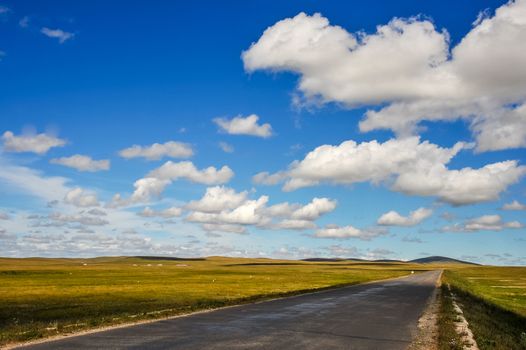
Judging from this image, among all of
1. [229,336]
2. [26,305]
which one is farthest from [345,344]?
[26,305]

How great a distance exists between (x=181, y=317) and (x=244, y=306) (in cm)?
806

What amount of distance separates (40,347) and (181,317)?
1046 centimetres

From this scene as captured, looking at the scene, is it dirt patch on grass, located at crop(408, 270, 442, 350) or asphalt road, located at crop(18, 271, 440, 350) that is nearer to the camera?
asphalt road, located at crop(18, 271, 440, 350)

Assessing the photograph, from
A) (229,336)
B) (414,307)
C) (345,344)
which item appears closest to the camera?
(345,344)

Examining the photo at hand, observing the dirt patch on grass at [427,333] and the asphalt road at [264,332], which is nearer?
the asphalt road at [264,332]

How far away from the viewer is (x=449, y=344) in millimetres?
18328

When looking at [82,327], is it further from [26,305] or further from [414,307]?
[414,307]

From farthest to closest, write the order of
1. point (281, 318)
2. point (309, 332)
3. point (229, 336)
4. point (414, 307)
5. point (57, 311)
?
point (414, 307), point (57, 311), point (281, 318), point (309, 332), point (229, 336)

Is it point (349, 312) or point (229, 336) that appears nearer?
point (229, 336)

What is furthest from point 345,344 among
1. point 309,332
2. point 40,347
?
point 40,347

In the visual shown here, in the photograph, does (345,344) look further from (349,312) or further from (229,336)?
(349,312)

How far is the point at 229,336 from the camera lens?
19.3 meters

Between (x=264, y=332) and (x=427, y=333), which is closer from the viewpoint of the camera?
(x=264, y=332)

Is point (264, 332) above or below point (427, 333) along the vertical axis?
above
